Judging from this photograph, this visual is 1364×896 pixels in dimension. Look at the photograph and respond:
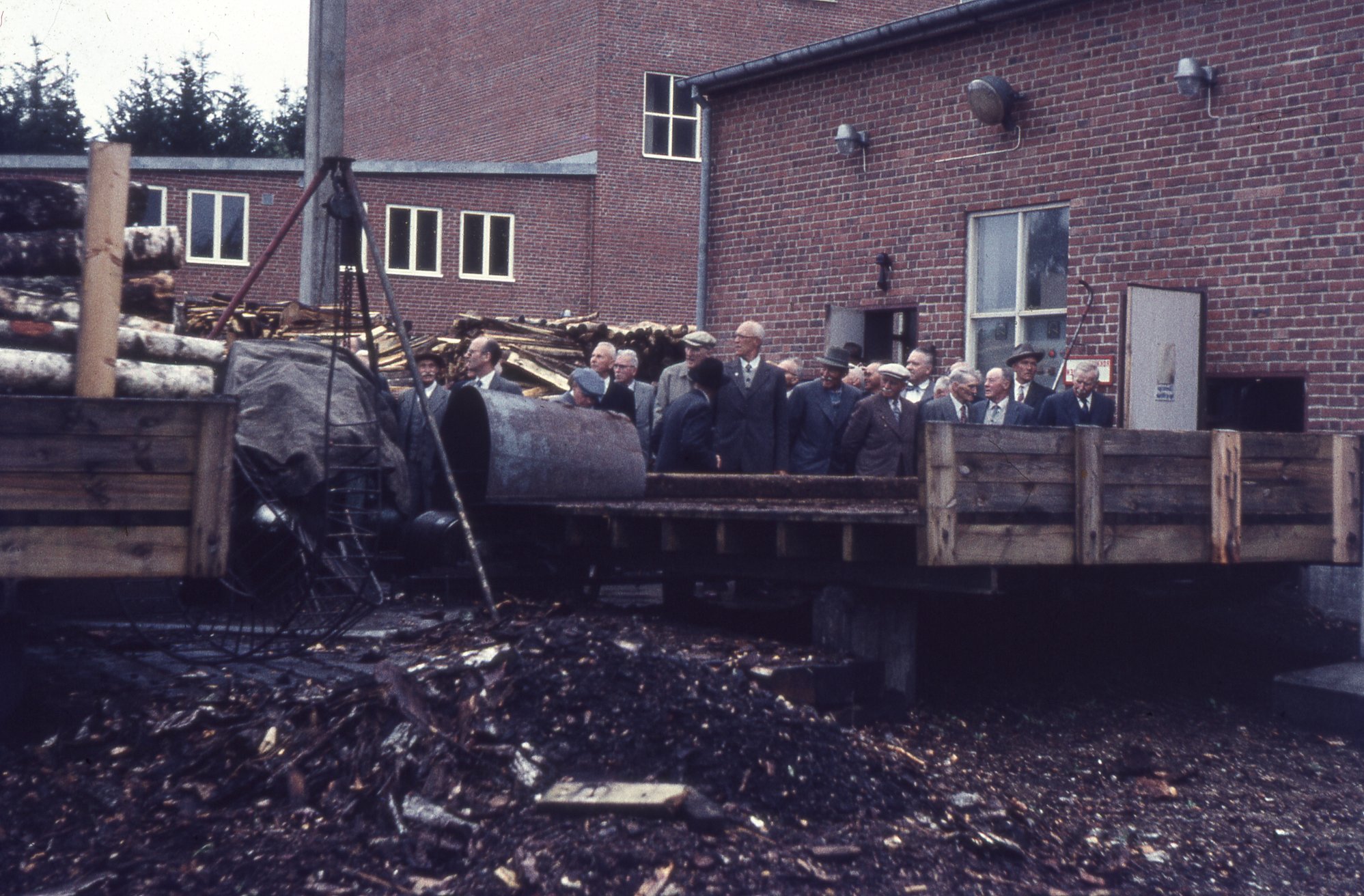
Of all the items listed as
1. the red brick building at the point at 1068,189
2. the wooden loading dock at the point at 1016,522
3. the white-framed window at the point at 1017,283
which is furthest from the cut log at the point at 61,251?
the white-framed window at the point at 1017,283

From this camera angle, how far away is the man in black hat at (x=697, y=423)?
34.3ft

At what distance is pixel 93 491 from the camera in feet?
17.4

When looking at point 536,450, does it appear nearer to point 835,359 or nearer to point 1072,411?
point 835,359

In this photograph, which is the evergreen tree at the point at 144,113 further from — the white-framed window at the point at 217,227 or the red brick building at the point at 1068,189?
the red brick building at the point at 1068,189

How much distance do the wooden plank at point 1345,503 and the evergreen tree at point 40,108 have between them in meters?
33.0

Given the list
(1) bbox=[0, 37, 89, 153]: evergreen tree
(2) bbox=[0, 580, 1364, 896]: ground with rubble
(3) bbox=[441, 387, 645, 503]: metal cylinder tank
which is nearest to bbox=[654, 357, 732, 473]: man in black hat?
(3) bbox=[441, 387, 645, 503]: metal cylinder tank

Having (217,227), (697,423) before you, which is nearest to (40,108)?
(217,227)

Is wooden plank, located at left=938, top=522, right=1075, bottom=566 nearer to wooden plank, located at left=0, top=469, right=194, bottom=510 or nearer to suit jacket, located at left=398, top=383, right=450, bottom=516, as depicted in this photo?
wooden plank, located at left=0, top=469, right=194, bottom=510

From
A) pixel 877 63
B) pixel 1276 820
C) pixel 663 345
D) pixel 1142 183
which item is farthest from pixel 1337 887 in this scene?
pixel 663 345

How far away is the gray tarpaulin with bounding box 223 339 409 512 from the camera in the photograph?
7328mm

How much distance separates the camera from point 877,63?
15250 mm

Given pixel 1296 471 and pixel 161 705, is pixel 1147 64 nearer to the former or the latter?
pixel 1296 471

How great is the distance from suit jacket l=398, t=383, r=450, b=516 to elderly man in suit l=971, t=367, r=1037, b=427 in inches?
149

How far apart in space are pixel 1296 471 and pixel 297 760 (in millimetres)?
5760
